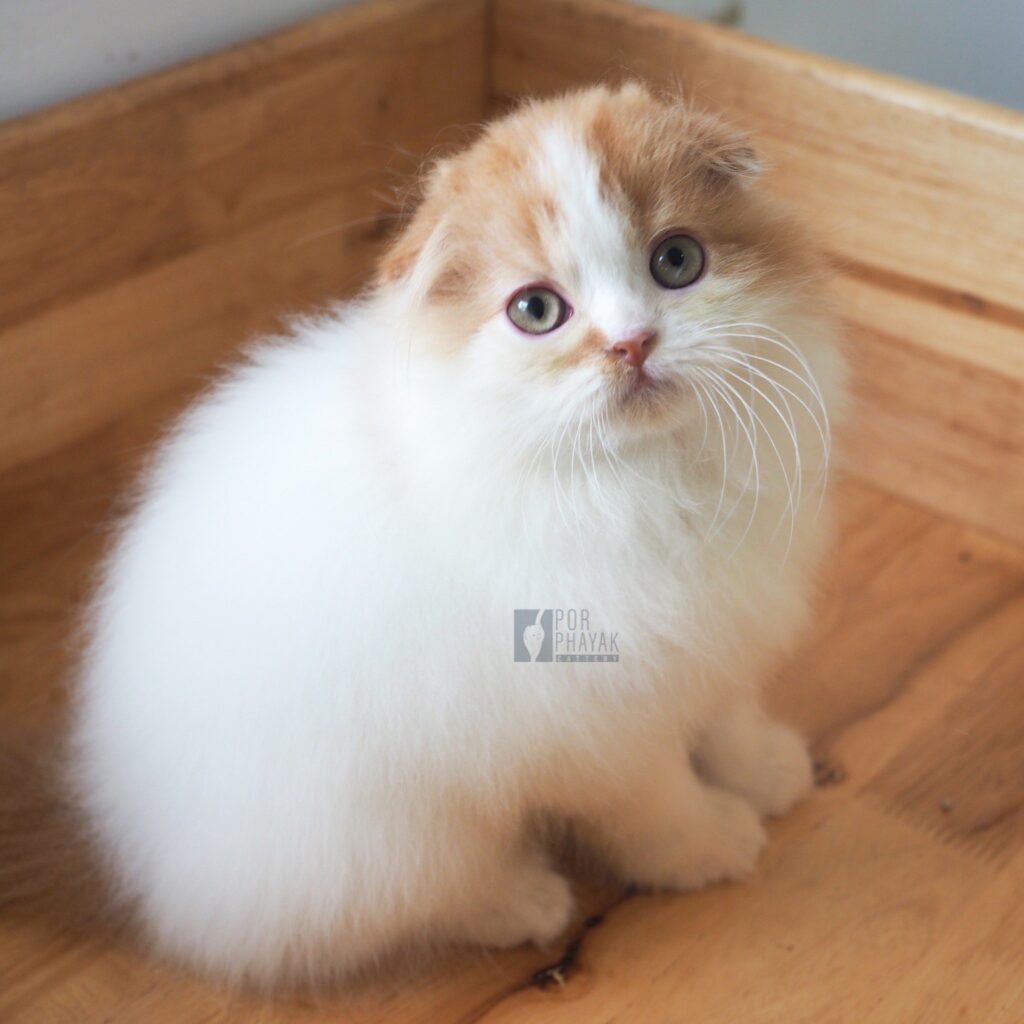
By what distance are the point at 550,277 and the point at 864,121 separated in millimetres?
675

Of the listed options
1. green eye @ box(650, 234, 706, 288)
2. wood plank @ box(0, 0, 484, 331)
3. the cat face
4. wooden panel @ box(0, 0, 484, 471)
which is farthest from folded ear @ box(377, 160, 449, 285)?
wood plank @ box(0, 0, 484, 331)

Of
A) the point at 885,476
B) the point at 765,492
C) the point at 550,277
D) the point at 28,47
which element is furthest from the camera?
the point at 885,476

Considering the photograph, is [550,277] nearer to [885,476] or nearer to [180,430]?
[180,430]

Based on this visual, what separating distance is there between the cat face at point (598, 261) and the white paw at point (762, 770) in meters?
0.43

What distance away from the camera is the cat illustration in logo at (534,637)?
3.00 ft

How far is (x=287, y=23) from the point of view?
151 cm

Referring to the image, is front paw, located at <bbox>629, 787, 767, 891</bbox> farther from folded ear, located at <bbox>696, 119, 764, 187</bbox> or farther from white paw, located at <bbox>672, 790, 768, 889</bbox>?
folded ear, located at <bbox>696, 119, 764, 187</bbox>

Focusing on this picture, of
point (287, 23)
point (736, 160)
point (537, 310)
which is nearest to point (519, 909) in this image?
point (537, 310)

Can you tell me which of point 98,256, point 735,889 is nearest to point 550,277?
point 735,889

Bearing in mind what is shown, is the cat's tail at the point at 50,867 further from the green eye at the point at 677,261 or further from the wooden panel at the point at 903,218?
the wooden panel at the point at 903,218

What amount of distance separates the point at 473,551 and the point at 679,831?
354mm

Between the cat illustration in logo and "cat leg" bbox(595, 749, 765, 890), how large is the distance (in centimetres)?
16

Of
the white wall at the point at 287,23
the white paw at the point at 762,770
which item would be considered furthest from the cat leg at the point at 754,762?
the white wall at the point at 287,23

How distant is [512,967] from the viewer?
42.7 inches
